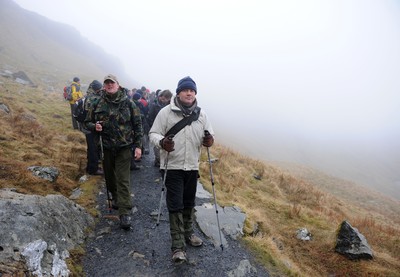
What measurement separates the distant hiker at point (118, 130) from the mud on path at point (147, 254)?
46 cm

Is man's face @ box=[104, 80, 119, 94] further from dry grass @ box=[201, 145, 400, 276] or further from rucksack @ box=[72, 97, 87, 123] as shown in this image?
dry grass @ box=[201, 145, 400, 276]

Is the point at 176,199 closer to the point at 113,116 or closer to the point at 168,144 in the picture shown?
the point at 168,144

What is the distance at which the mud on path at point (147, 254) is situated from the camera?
16.8 ft

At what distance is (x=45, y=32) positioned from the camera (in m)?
99.8

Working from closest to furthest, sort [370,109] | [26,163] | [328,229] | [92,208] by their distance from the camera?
[92,208] < [26,163] < [328,229] < [370,109]

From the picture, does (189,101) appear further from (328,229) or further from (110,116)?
(328,229)

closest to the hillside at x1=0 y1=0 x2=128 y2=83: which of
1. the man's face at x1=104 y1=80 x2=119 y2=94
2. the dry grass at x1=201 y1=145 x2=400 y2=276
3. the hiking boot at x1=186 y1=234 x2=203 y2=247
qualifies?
the dry grass at x1=201 y1=145 x2=400 y2=276

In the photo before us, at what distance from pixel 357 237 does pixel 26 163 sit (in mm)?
9992

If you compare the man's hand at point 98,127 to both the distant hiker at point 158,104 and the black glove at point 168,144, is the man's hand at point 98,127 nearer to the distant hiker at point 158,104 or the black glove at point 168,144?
the black glove at point 168,144

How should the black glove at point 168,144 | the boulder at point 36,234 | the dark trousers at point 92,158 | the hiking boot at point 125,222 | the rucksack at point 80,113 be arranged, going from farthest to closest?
the dark trousers at point 92,158 < the rucksack at point 80,113 < the hiking boot at point 125,222 < the black glove at point 168,144 < the boulder at point 36,234

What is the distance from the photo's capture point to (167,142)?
487 centimetres

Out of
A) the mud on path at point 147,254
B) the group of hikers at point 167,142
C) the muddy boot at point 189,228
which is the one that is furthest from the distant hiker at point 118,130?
the muddy boot at point 189,228

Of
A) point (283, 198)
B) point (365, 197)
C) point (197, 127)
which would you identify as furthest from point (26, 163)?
point (365, 197)

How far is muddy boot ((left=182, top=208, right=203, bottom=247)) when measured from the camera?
5.92 meters
